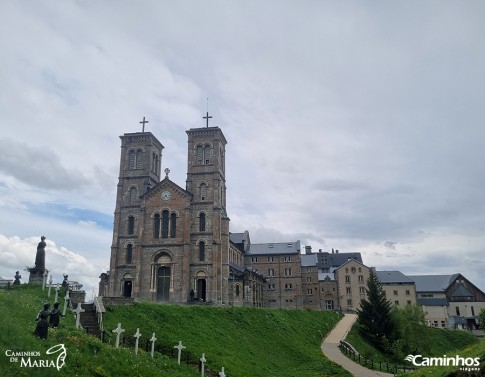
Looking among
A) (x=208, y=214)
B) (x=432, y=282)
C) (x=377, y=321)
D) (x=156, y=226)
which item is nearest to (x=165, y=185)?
(x=156, y=226)

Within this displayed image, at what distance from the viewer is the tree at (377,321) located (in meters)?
47.7

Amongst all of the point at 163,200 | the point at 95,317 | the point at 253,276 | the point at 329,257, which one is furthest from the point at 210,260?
the point at 329,257

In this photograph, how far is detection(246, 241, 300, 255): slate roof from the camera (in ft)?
287

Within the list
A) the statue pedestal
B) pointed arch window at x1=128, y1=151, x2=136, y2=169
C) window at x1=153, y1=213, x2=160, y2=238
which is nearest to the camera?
the statue pedestal

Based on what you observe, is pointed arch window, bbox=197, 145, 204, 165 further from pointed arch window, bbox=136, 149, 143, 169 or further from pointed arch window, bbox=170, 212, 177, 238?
pointed arch window, bbox=170, 212, 177, 238

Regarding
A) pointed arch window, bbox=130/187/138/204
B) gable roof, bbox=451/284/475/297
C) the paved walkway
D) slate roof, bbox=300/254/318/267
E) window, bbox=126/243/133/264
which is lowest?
the paved walkway

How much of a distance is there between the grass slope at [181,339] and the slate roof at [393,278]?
1755 inches

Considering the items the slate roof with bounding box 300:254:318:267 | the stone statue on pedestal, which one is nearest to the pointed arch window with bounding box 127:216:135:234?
the stone statue on pedestal

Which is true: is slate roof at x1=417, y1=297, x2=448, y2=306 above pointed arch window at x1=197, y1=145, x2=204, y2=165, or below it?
below

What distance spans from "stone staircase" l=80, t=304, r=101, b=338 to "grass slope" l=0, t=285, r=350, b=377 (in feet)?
3.19

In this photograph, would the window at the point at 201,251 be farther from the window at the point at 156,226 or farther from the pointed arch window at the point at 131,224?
the pointed arch window at the point at 131,224

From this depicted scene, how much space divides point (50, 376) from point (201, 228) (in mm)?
40055

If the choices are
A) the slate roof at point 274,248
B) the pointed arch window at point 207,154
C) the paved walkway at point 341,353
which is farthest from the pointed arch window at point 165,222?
the slate roof at point 274,248

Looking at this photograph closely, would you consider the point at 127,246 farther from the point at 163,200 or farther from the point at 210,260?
the point at 210,260
